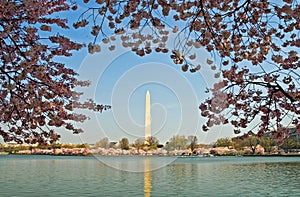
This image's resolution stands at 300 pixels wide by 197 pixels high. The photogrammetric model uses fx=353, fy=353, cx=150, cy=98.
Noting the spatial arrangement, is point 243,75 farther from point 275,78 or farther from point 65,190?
point 65,190

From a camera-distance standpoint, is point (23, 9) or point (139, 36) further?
point (139, 36)

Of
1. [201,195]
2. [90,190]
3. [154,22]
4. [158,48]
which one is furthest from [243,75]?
[90,190]

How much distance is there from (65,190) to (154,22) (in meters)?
15.2

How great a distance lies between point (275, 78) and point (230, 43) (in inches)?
63.0

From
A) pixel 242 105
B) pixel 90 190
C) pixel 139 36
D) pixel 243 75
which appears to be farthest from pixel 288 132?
pixel 90 190

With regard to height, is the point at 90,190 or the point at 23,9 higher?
the point at 23,9

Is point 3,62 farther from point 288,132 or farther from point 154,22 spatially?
point 288,132

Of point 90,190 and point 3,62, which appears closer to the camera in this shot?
point 3,62

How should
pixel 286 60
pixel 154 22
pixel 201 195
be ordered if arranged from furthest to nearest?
pixel 201 195 < pixel 286 60 < pixel 154 22

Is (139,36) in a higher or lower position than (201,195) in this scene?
higher

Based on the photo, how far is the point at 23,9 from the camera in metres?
4.91

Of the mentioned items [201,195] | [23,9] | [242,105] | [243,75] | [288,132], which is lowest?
[201,195]

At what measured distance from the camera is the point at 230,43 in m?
5.39

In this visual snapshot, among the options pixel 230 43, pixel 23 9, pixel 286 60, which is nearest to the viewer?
pixel 23 9
